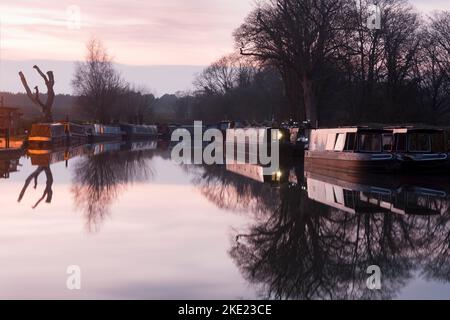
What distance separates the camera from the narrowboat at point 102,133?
63938 millimetres

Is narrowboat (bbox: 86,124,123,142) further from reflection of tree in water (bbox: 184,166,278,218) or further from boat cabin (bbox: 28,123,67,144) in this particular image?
reflection of tree in water (bbox: 184,166,278,218)

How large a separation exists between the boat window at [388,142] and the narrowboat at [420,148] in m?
0.19

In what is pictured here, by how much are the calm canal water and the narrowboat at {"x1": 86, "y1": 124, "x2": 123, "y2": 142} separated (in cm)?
4229

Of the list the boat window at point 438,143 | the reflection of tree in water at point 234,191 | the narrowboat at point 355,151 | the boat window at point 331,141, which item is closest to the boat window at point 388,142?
the narrowboat at point 355,151

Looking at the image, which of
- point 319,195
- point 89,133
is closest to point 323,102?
point 89,133

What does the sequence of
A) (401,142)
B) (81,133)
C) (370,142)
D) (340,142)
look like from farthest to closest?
(81,133) → (340,142) → (370,142) → (401,142)

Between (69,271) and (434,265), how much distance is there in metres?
4.35

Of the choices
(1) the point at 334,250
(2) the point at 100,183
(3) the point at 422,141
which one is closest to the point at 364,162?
(3) the point at 422,141

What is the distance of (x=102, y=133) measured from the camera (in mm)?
67812

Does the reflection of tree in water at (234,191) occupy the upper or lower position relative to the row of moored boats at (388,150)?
lower

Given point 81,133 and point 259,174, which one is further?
point 81,133

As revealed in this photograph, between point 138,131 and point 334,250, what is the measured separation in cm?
6887

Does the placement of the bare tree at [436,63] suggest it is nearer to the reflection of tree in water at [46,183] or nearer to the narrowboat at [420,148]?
the narrowboat at [420,148]

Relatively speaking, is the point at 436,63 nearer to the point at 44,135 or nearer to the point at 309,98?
the point at 309,98
